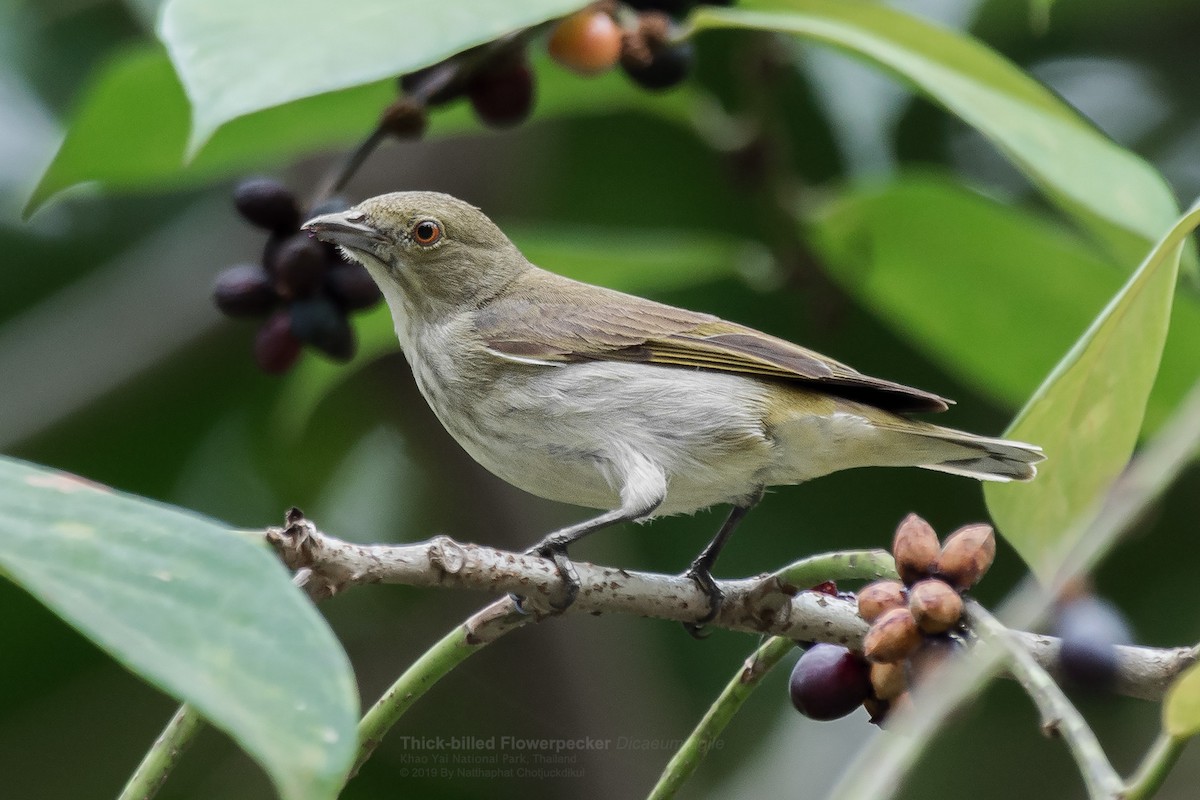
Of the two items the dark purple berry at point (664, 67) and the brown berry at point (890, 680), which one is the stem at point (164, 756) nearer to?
the brown berry at point (890, 680)

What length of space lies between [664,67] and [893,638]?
1.79 metres

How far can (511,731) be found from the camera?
4906mm

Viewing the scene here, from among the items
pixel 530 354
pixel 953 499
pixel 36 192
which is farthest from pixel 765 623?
pixel 953 499

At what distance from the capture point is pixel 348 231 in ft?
11.0

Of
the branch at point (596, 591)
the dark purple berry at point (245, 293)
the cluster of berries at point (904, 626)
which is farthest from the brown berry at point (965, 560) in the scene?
the dark purple berry at point (245, 293)

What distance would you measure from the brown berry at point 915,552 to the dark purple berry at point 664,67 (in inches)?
63.5

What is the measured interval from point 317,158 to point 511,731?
256 cm

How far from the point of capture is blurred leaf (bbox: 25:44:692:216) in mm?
3578

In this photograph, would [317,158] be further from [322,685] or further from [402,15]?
[322,685]

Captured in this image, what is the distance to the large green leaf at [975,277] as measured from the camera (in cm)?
357

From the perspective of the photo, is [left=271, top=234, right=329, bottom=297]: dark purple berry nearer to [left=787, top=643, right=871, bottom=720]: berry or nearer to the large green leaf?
[left=787, top=643, right=871, bottom=720]: berry

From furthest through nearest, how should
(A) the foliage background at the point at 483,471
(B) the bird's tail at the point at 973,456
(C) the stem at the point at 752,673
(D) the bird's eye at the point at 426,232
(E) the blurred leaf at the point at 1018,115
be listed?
(A) the foliage background at the point at 483,471, (D) the bird's eye at the point at 426,232, (B) the bird's tail at the point at 973,456, (E) the blurred leaf at the point at 1018,115, (C) the stem at the point at 752,673

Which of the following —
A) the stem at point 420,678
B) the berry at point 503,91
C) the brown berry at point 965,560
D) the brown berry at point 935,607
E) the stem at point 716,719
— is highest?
the brown berry at point 965,560

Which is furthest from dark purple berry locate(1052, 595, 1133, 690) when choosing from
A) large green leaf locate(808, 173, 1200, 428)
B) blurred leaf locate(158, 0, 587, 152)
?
large green leaf locate(808, 173, 1200, 428)
